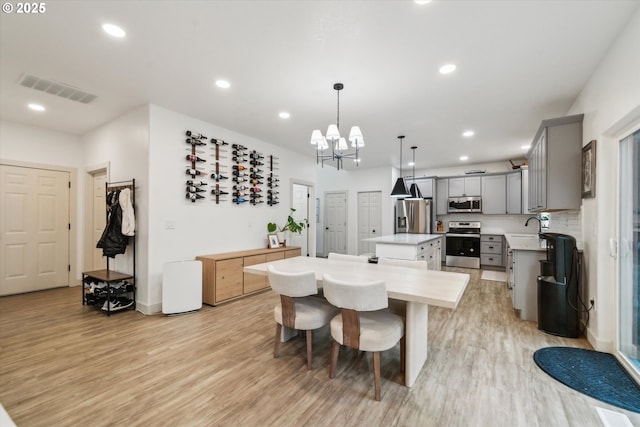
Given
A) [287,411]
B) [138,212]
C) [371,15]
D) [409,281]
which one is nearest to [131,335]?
[138,212]

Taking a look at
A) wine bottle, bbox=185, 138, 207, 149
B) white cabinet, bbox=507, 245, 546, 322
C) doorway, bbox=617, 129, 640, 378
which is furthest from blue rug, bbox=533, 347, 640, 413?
wine bottle, bbox=185, 138, 207, 149

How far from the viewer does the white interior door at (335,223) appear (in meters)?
8.38

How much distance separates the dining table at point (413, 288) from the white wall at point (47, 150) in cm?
454

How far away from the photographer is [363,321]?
211 centimetres

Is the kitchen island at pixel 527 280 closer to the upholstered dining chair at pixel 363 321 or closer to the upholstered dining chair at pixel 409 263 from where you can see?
the upholstered dining chair at pixel 409 263

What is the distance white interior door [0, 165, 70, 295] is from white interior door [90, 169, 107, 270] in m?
0.46

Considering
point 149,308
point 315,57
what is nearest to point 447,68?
point 315,57

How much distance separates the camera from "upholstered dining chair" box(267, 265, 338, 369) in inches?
85.8

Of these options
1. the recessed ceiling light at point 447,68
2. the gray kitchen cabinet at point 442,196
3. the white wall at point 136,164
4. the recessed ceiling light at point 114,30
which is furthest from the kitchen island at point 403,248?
the recessed ceiling light at point 114,30

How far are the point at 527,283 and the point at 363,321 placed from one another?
2641mm

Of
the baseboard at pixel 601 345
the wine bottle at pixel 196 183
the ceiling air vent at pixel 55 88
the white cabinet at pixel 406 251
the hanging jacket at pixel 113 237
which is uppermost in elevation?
the ceiling air vent at pixel 55 88

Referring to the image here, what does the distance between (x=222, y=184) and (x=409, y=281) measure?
11.2 ft

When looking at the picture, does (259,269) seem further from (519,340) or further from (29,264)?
(29,264)

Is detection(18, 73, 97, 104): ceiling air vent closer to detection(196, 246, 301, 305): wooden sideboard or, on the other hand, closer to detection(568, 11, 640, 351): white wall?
detection(196, 246, 301, 305): wooden sideboard
